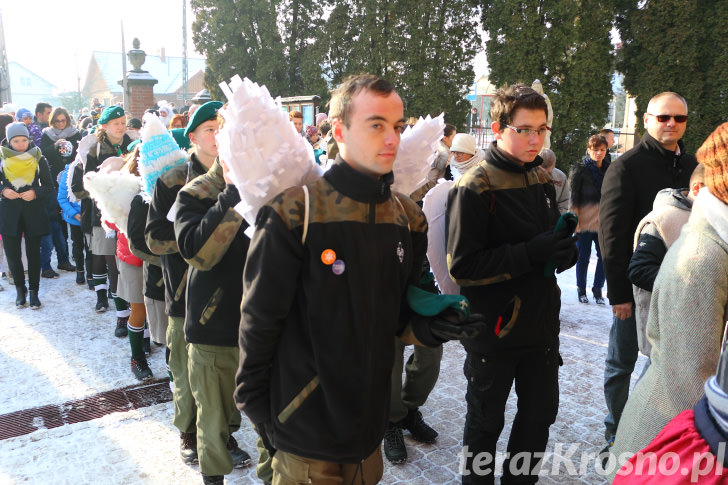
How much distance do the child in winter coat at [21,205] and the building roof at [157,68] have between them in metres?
46.1

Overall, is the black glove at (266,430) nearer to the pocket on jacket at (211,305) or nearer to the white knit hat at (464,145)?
the pocket on jacket at (211,305)

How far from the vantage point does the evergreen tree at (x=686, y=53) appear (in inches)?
507

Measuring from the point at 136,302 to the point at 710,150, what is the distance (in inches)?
175

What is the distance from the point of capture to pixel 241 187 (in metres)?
2.07

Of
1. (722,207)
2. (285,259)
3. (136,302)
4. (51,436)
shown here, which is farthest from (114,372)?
(722,207)

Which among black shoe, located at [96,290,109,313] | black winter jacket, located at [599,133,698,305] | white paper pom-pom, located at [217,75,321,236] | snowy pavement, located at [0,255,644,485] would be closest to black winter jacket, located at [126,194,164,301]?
snowy pavement, located at [0,255,644,485]

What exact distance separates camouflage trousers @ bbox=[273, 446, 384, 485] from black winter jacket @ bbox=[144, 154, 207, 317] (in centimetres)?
157

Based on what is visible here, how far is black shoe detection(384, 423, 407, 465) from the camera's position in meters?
3.68

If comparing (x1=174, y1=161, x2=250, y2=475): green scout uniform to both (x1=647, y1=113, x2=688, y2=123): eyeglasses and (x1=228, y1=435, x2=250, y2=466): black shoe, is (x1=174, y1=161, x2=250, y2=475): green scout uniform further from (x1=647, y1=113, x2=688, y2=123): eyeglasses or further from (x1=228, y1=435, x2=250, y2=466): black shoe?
(x1=647, y1=113, x2=688, y2=123): eyeglasses

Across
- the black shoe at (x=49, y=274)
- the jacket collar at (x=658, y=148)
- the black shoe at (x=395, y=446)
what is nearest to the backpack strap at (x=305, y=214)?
the black shoe at (x=395, y=446)

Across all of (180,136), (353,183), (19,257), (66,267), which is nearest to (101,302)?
(19,257)

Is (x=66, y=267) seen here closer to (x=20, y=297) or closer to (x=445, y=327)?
(x=20, y=297)

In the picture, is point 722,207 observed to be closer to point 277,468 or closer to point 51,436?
point 277,468

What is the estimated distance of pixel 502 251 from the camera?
2816mm
